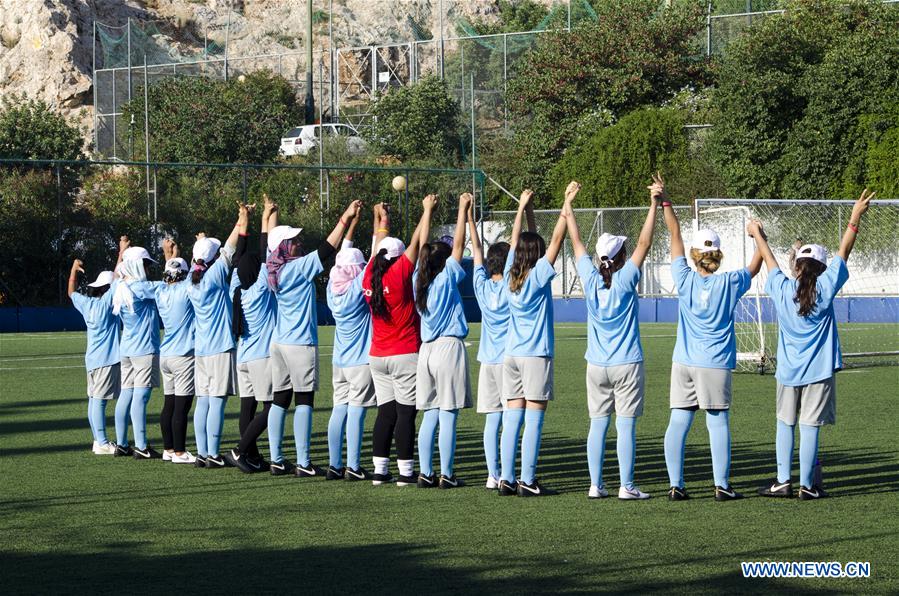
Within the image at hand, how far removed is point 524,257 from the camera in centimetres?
920

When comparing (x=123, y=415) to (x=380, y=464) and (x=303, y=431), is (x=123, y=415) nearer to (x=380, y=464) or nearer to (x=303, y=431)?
(x=303, y=431)

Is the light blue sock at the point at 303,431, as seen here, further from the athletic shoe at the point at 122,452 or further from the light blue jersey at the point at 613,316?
the light blue jersey at the point at 613,316

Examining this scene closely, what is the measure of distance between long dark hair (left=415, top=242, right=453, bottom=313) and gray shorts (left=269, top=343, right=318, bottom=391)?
1213 millimetres

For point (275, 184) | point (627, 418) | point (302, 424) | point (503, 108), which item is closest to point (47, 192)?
point (275, 184)

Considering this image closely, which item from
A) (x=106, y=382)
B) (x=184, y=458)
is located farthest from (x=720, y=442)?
(x=106, y=382)

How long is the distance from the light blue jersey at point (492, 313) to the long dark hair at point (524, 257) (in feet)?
1.24

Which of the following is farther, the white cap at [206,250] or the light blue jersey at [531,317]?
the white cap at [206,250]

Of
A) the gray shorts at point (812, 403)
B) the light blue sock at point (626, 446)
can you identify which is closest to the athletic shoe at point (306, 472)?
the light blue sock at point (626, 446)

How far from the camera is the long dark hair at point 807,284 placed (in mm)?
8883

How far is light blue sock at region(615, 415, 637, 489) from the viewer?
29.6 ft

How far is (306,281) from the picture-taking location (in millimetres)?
10266

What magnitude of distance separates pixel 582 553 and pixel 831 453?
4.95 meters

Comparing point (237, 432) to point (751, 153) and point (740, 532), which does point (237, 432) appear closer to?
point (740, 532)

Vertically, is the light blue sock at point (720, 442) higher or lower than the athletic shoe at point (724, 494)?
higher
